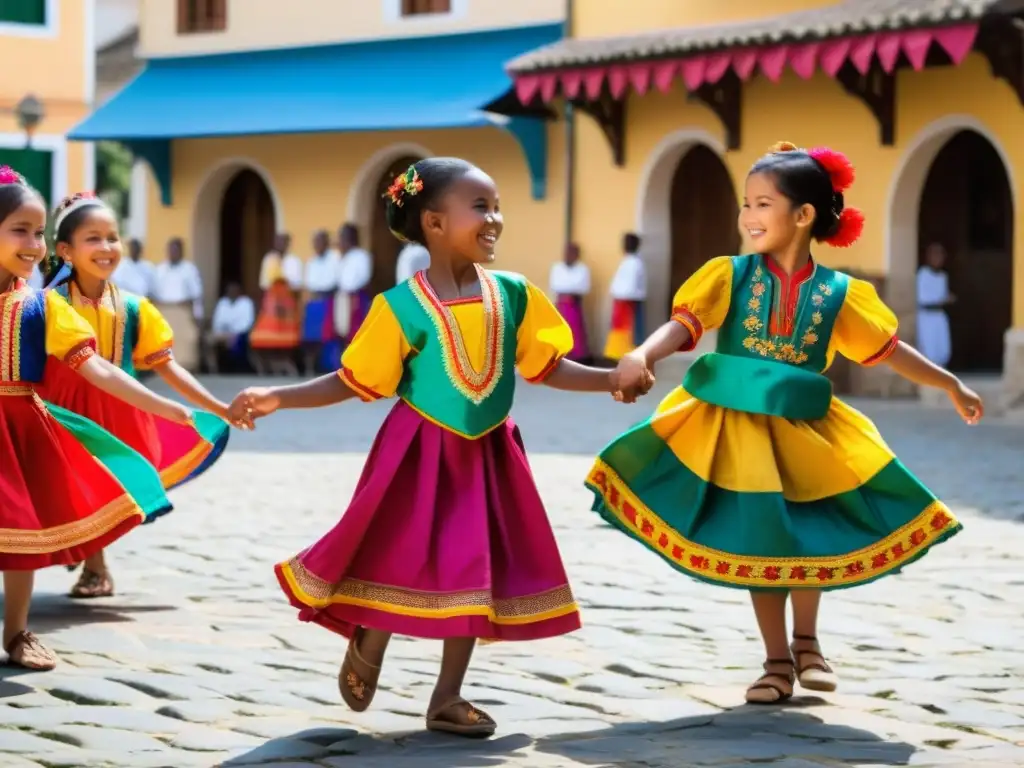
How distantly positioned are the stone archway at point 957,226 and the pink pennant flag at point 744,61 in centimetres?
158

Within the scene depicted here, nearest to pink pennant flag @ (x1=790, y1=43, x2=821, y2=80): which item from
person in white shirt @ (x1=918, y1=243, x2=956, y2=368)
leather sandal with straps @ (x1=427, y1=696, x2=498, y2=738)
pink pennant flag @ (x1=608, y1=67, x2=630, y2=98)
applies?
pink pennant flag @ (x1=608, y1=67, x2=630, y2=98)

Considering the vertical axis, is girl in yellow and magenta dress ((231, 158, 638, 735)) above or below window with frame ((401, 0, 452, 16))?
below

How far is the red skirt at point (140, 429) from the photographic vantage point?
6441 mm

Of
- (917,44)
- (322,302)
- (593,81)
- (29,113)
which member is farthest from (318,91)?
(917,44)

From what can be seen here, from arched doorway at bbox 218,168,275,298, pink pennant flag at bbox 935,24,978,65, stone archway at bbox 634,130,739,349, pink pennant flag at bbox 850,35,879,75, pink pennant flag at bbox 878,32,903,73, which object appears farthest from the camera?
arched doorway at bbox 218,168,275,298

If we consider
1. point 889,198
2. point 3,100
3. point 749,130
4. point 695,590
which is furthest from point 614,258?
point 695,590

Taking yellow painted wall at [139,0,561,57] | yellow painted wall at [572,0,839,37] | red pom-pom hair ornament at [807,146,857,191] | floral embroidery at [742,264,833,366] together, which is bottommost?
floral embroidery at [742,264,833,366]

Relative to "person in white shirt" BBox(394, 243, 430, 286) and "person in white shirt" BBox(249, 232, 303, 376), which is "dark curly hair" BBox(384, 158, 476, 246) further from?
"person in white shirt" BBox(249, 232, 303, 376)

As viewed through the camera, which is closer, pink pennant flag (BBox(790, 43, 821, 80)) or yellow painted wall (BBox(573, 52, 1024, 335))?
pink pennant flag (BBox(790, 43, 821, 80))

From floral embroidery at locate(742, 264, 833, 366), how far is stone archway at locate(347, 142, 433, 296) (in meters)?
16.9

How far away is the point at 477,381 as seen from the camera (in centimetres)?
466

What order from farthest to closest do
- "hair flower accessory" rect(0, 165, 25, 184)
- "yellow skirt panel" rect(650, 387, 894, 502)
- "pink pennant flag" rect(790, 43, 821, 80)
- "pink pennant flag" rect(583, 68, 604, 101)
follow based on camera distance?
"pink pennant flag" rect(583, 68, 604, 101)
"pink pennant flag" rect(790, 43, 821, 80)
"hair flower accessory" rect(0, 165, 25, 184)
"yellow skirt panel" rect(650, 387, 894, 502)

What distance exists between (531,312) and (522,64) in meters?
14.1

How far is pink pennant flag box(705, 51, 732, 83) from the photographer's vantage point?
669 inches
